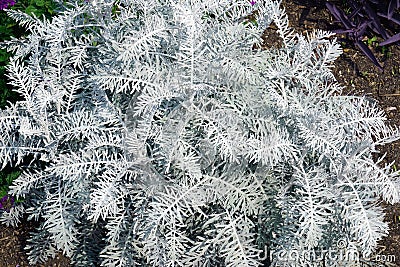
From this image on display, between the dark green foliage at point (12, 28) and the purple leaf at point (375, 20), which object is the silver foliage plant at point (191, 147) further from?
the purple leaf at point (375, 20)

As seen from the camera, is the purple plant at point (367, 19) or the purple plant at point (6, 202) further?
the purple plant at point (367, 19)

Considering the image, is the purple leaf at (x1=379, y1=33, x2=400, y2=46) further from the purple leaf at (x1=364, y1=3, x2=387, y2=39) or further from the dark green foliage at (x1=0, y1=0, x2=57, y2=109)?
the dark green foliage at (x1=0, y1=0, x2=57, y2=109)

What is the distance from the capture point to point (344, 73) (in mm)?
3498

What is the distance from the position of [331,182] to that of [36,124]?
4.57 feet

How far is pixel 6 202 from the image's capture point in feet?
9.87

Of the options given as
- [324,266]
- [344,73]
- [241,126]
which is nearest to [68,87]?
[241,126]

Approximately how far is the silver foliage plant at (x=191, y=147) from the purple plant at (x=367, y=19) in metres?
0.95

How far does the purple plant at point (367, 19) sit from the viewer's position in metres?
3.54

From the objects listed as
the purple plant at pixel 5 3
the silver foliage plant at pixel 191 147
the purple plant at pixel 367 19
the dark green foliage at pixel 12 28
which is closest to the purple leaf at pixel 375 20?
the purple plant at pixel 367 19

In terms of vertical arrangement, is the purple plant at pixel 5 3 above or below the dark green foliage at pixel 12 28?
above

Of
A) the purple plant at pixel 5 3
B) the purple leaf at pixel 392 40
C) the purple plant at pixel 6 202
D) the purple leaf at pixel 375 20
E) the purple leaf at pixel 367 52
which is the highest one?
the purple plant at pixel 5 3

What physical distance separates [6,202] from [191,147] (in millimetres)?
1187

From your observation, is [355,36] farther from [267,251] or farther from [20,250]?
[20,250]

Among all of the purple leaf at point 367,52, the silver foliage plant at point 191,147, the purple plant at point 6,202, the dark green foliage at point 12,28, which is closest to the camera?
the silver foliage plant at point 191,147
